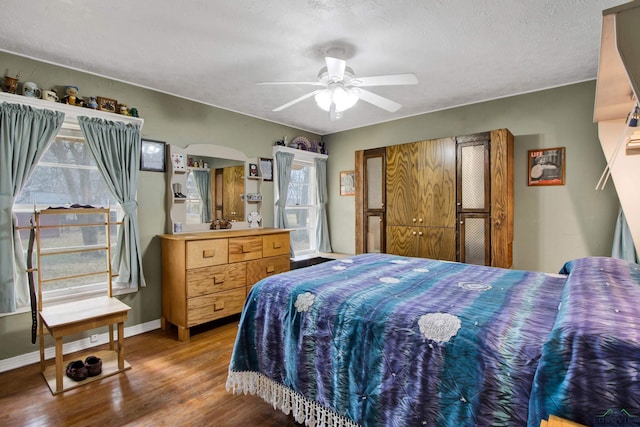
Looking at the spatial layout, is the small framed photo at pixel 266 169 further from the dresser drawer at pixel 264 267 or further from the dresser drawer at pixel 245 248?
the dresser drawer at pixel 264 267

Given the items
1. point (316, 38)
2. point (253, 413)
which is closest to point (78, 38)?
point (316, 38)

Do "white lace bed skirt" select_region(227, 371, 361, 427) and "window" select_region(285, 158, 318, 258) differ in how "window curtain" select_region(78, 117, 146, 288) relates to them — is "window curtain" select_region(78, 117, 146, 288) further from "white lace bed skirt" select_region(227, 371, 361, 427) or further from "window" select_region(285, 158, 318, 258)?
"window" select_region(285, 158, 318, 258)

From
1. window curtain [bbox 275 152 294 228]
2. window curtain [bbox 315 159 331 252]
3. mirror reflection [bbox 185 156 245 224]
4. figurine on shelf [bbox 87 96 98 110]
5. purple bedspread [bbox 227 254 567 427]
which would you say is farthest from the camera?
window curtain [bbox 315 159 331 252]

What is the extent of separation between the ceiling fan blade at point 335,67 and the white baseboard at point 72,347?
301 centimetres

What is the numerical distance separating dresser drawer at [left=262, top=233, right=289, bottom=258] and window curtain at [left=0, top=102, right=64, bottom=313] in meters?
2.09

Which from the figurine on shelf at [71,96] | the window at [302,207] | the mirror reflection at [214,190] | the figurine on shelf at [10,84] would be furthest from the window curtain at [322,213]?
the figurine on shelf at [10,84]

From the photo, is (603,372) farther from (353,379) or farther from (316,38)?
(316,38)

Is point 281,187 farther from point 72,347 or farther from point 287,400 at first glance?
point 287,400

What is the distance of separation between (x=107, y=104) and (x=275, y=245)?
86.8 inches

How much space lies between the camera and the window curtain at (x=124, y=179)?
285 centimetres

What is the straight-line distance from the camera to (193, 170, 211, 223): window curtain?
3.59 m

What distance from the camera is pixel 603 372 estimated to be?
910mm

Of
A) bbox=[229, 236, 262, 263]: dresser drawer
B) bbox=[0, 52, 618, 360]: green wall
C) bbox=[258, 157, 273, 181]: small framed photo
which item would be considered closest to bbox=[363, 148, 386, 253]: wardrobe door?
bbox=[0, 52, 618, 360]: green wall

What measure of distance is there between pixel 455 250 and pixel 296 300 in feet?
7.71
